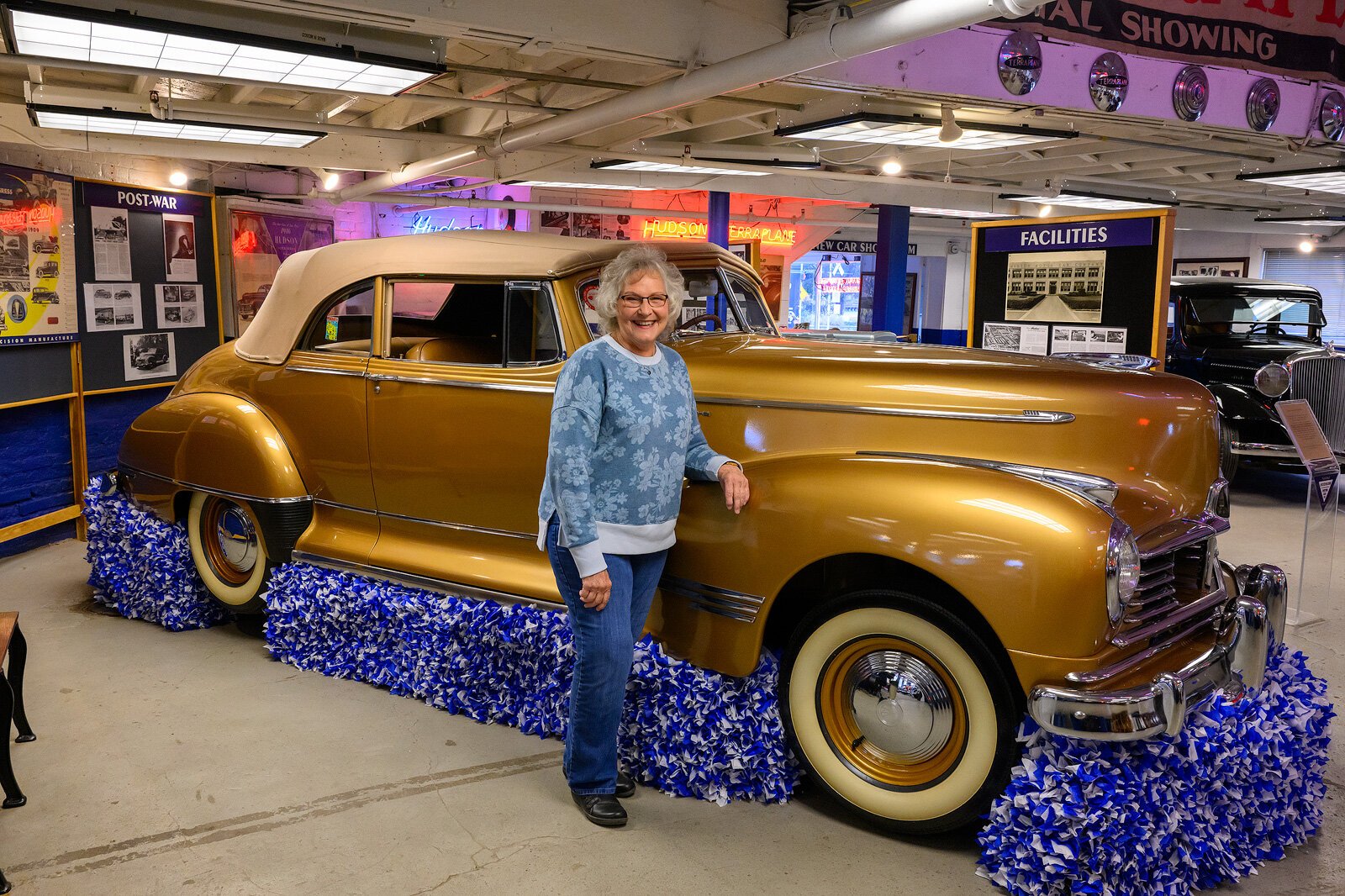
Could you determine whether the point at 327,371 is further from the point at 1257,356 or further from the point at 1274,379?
the point at 1257,356

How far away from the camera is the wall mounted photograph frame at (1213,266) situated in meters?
17.5

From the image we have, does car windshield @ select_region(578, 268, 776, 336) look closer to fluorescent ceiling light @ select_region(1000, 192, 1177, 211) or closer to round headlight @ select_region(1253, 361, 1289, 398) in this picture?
round headlight @ select_region(1253, 361, 1289, 398)

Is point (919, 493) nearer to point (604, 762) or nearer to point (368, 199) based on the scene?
point (604, 762)

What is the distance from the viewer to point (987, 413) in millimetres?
2992

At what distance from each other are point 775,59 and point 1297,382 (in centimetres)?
562

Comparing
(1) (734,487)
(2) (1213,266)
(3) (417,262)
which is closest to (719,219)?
(3) (417,262)

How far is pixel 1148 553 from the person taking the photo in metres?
2.65

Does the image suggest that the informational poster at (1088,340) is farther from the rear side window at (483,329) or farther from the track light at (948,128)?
the rear side window at (483,329)

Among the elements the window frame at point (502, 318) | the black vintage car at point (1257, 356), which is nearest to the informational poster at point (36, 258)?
the window frame at point (502, 318)

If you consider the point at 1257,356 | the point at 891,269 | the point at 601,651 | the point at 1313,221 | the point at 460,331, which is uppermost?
the point at 1313,221

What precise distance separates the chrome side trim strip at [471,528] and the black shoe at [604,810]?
1075mm

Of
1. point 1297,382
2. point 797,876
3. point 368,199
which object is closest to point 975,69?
point 1297,382

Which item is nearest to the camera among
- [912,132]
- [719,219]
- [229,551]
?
[229,551]

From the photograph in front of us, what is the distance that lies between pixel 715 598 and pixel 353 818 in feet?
4.36
